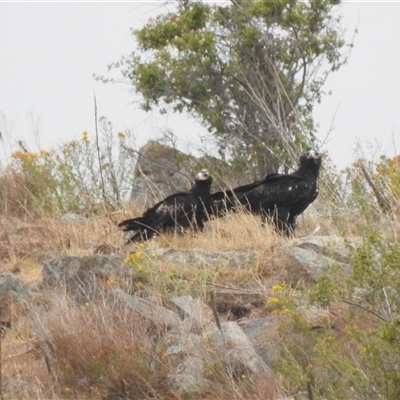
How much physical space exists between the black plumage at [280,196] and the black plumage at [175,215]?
168 millimetres

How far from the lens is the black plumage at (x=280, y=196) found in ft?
48.0

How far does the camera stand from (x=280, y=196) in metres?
14.7

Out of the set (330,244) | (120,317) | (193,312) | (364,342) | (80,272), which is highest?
(80,272)

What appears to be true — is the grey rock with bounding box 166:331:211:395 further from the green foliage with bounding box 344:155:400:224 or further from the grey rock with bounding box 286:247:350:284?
the green foliage with bounding box 344:155:400:224

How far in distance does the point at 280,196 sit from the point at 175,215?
4.00 ft

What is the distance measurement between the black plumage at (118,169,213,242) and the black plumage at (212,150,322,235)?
0.55ft

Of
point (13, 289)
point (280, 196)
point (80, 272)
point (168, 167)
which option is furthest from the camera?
point (168, 167)

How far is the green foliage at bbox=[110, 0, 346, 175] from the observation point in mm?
20625

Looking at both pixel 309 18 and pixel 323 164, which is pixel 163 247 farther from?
pixel 309 18

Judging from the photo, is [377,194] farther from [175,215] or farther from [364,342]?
[364,342]

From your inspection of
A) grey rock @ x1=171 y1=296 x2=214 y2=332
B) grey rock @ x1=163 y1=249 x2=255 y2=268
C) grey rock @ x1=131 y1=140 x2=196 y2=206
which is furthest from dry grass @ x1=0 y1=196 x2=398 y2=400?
grey rock @ x1=131 y1=140 x2=196 y2=206

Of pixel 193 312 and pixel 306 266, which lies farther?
pixel 306 266

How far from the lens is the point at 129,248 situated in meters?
13.4

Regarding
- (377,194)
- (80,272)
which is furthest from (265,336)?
(377,194)
